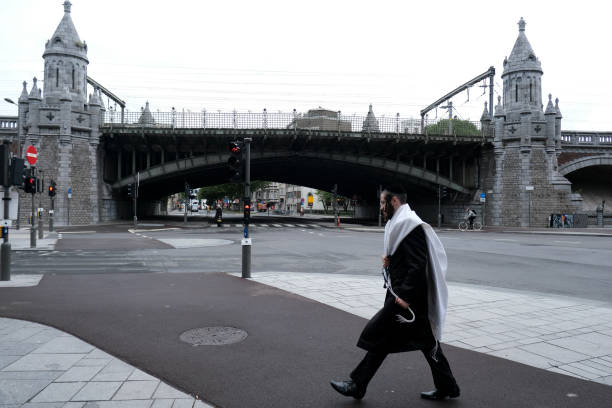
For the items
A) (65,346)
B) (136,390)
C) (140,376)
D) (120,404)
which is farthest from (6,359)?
(120,404)

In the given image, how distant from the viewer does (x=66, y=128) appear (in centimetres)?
3095

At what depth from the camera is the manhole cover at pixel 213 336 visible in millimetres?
4797

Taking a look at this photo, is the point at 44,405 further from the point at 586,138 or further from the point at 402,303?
the point at 586,138

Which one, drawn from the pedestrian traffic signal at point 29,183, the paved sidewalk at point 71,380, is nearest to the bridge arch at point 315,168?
the pedestrian traffic signal at point 29,183

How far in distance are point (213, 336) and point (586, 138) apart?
1706 inches

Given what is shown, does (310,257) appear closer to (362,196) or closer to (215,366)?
(215,366)

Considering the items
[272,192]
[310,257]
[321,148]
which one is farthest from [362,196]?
[272,192]

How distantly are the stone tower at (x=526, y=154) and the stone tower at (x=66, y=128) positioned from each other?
1234 inches

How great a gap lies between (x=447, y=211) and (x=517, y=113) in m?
10.7

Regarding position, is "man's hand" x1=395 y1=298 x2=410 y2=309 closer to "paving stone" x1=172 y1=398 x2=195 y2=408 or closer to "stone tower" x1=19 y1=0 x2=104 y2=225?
"paving stone" x1=172 y1=398 x2=195 y2=408

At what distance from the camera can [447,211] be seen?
134 ft

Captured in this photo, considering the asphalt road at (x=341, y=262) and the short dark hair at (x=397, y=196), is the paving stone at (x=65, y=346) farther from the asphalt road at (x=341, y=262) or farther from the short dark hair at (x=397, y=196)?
the asphalt road at (x=341, y=262)

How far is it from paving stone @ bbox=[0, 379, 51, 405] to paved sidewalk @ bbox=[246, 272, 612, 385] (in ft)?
12.8

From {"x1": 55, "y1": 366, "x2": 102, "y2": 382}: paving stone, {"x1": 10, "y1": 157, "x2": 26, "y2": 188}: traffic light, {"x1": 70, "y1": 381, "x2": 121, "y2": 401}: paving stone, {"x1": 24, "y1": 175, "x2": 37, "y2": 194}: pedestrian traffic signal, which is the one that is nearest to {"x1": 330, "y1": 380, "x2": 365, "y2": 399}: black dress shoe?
{"x1": 70, "y1": 381, "x2": 121, "y2": 401}: paving stone
